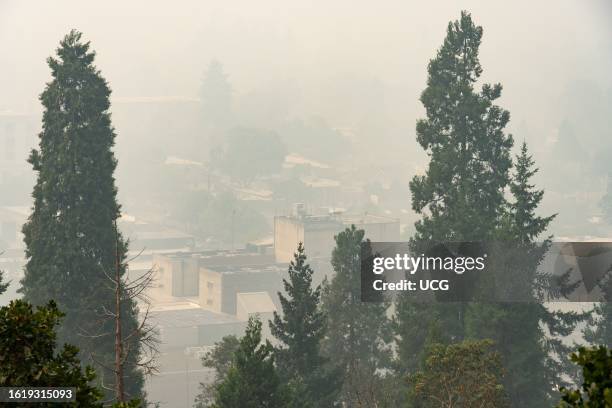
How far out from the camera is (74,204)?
36438 millimetres

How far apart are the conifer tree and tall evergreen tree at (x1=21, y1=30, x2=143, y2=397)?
20.7ft

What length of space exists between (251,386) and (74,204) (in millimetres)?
10129

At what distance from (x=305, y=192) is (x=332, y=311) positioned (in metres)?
113

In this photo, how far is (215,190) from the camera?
518 ft

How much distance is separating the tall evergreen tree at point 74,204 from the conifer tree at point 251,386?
20.7 feet

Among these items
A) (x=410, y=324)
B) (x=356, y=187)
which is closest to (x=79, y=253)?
(x=410, y=324)

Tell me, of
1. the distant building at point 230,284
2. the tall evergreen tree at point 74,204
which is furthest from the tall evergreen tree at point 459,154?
the distant building at point 230,284

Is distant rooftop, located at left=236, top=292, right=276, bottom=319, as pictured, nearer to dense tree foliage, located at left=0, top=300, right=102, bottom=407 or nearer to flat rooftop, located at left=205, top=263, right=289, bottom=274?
flat rooftop, located at left=205, top=263, right=289, bottom=274

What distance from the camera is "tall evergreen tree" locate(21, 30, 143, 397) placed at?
35281mm

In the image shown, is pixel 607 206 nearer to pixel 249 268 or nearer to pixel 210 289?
pixel 249 268

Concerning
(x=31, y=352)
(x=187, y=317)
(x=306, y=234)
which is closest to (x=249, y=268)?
(x=187, y=317)

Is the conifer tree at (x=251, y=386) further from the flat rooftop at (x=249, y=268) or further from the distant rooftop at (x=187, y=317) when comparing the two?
the flat rooftop at (x=249, y=268)

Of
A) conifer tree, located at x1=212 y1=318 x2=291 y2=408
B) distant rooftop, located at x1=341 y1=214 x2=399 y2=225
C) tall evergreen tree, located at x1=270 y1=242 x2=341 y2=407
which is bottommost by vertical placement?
conifer tree, located at x1=212 y1=318 x2=291 y2=408

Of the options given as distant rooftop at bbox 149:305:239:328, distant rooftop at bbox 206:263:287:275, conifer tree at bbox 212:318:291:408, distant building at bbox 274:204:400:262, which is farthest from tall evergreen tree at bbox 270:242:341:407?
distant building at bbox 274:204:400:262
